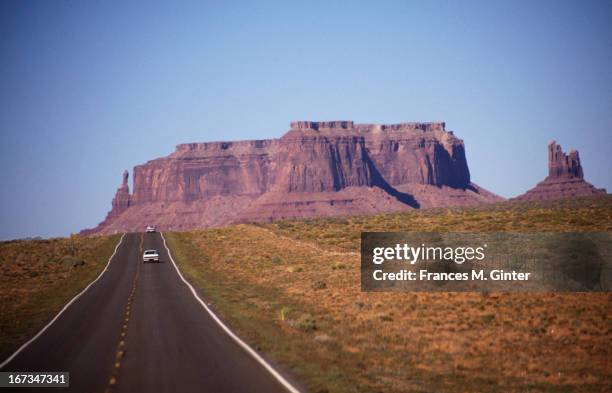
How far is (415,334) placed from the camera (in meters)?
20.9

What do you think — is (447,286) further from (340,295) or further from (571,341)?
(571,341)

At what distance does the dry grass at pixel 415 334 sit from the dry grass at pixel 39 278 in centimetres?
746

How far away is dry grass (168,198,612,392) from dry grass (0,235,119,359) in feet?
24.5

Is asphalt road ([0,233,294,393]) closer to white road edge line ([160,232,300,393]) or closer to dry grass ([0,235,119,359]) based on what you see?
white road edge line ([160,232,300,393])

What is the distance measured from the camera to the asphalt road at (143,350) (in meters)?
14.7

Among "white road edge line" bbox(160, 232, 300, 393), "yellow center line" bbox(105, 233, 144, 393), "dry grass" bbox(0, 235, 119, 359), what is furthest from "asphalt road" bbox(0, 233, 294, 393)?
"dry grass" bbox(0, 235, 119, 359)

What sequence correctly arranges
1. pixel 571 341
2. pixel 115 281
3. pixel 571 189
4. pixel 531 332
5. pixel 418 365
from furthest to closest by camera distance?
pixel 571 189 < pixel 115 281 < pixel 531 332 < pixel 571 341 < pixel 418 365

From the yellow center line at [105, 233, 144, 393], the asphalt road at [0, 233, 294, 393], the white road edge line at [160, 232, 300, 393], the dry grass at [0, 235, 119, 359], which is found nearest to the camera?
the white road edge line at [160, 232, 300, 393]

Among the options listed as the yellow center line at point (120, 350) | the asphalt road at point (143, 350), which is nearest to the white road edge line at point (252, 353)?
the asphalt road at point (143, 350)

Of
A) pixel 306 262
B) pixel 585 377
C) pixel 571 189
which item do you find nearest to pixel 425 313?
pixel 585 377

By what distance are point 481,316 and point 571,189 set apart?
190146 mm

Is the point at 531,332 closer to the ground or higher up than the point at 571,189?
closer to the ground

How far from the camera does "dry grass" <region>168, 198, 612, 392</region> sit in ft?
50.3

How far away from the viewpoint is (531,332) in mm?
20328
